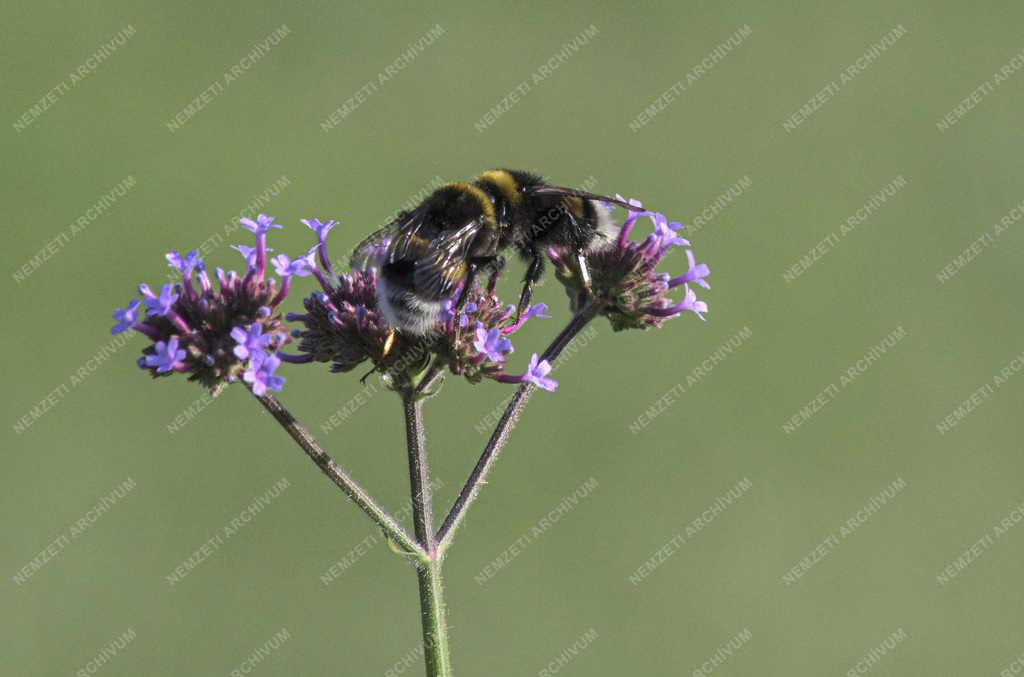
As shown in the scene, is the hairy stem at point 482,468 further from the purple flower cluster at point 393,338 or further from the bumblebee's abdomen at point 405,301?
the bumblebee's abdomen at point 405,301

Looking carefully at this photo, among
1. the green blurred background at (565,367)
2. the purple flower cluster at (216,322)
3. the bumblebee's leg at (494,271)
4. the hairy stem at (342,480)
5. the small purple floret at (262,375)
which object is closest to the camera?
the small purple floret at (262,375)

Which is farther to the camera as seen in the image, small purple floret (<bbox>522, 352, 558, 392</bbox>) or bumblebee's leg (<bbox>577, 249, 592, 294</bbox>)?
bumblebee's leg (<bbox>577, 249, 592, 294</bbox>)

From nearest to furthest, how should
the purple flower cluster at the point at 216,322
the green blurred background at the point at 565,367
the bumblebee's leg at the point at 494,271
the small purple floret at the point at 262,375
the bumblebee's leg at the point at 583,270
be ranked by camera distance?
the small purple floret at the point at 262,375 → the purple flower cluster at the point at 216,322 → the bumblebee's leg at the point at 494,271 → the bumblebee's leg at the point at 583,270 → the green blurred background at the point at 565,367

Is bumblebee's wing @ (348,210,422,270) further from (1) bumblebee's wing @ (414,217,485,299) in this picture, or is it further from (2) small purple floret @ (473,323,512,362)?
(2) small purple floret @ (473,323,512,362)

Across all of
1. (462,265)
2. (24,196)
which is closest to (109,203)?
(24,196)

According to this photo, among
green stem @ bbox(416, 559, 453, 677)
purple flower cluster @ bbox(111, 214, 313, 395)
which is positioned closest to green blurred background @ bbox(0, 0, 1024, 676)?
green stem @ bbox(416, 559, 453, 677)

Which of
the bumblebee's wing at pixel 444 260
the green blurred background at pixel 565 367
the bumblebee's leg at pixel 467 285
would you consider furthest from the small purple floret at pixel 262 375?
the green blurred background at pixel 565 367

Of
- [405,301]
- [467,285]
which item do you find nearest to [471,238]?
[467,285]
